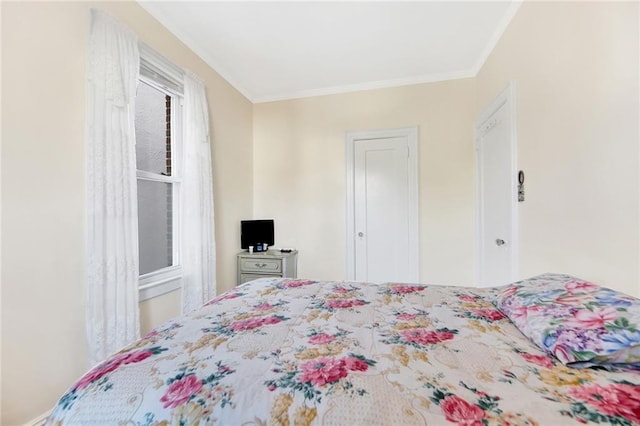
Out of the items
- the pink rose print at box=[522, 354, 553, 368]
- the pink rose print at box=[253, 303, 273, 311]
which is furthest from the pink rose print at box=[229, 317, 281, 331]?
the pink rose print at box=[522, 354, 553, 368]

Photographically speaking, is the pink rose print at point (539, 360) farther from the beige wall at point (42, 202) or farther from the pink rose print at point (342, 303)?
the beige wall at point (42, 202)

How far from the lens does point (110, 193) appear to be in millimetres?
1582

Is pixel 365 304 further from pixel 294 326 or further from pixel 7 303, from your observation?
pixel 7 303

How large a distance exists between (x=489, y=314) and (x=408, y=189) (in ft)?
6.95


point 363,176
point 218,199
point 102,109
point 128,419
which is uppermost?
point 102,109

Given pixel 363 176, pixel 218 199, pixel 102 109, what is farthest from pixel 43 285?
pixel 363 176

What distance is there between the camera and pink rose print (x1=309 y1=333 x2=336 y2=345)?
0.88 metres

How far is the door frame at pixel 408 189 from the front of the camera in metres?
3.00

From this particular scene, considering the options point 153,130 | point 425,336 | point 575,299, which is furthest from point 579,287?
point 153,130

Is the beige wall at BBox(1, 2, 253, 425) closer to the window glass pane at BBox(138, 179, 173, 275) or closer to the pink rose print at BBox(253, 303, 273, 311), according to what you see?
the window glass pane at BBox(138, 179, 173, 275)

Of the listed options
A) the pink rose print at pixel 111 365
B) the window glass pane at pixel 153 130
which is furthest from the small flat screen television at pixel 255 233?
the pink rose print at pixel 111 365

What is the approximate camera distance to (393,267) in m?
3.12

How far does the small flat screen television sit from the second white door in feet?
3.51

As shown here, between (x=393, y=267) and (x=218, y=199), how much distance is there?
2.14 metres
